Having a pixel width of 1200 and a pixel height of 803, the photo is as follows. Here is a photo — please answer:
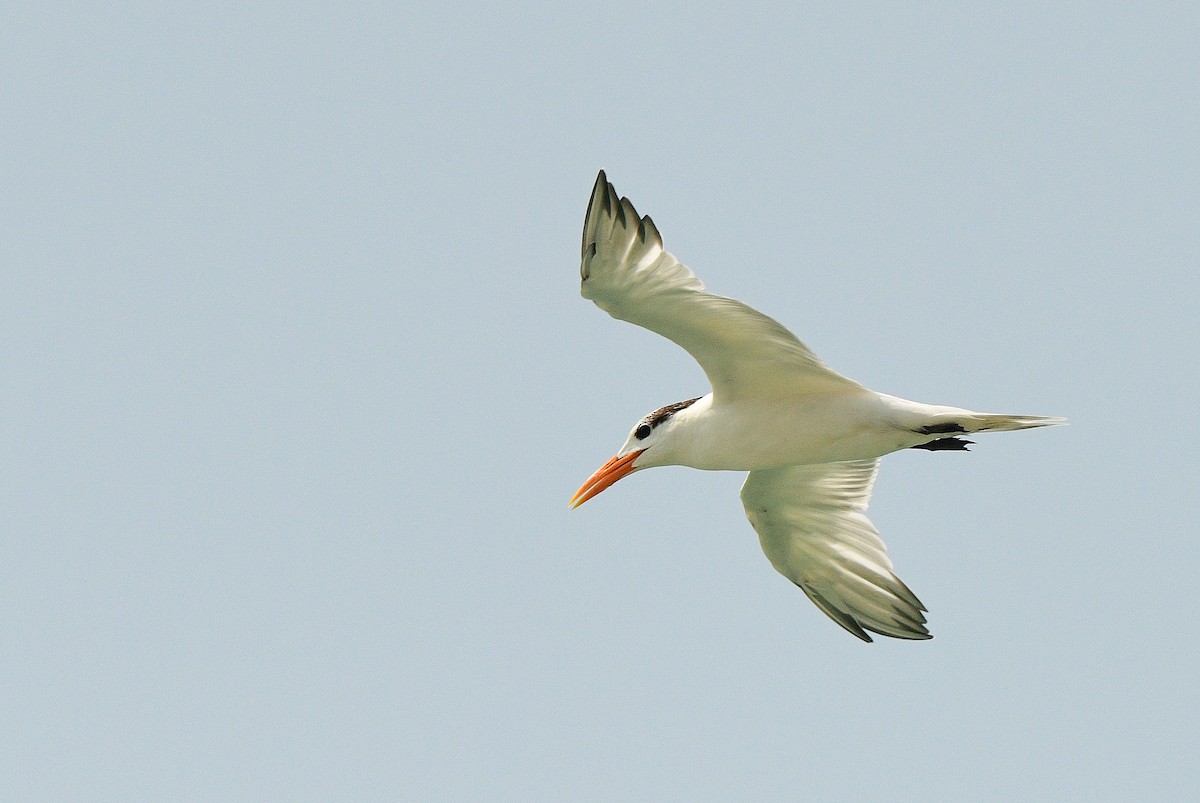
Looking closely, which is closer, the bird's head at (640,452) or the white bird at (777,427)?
the white bird at (777,427)

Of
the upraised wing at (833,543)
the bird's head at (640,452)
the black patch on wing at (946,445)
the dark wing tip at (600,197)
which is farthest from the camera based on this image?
the upraised wing at (833,543)

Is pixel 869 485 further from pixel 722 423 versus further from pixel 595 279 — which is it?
pixel 595 279

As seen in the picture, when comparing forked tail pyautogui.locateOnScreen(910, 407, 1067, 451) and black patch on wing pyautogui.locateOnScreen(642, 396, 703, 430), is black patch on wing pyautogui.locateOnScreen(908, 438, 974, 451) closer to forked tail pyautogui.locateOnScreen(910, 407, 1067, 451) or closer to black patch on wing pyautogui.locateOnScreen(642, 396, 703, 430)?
forked tail pyautogui.locateOnScreen(910, 407, 1067, 451)

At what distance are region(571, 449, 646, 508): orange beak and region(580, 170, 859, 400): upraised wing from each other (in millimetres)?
903

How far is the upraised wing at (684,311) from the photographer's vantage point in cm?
814

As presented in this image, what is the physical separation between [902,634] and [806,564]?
0.92m

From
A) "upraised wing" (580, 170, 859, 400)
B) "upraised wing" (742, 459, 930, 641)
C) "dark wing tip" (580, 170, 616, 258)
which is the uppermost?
"dark wing tip" (580, 170, 616, 258)

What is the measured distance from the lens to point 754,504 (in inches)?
433

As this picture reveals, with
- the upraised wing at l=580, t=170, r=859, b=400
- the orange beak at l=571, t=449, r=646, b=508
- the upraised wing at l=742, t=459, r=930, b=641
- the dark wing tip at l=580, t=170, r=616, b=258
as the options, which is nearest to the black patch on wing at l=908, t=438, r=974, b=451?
the upraised wing at l=580, t=170, r=859, b=400

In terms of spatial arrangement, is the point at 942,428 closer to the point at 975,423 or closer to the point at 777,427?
the point at 975,423

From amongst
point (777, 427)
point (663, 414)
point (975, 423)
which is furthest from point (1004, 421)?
point (663, 414)

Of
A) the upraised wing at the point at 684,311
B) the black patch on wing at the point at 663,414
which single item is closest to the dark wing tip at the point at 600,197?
the upraised wing at the point at 684,311

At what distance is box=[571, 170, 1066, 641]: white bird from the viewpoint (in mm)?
8273

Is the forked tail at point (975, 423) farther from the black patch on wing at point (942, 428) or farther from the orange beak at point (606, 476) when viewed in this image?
the orange beak at point (606, 476)
